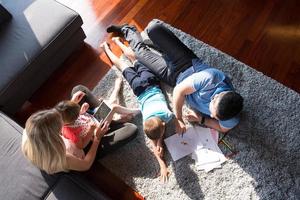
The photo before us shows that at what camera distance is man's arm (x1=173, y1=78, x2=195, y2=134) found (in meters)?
1.74

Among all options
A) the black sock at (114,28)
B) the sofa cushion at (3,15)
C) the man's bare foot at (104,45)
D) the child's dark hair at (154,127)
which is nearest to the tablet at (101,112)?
the child's dark hair at (154,127)

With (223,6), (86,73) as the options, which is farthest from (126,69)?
(223,6)

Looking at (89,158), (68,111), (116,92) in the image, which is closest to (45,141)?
(68,111)

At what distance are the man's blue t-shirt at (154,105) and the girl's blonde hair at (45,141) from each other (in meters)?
0.54

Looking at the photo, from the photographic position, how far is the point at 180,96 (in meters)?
1.76

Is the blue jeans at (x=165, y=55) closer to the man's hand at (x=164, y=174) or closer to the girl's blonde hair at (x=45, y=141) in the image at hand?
the man's hand at (x=164, y=174)

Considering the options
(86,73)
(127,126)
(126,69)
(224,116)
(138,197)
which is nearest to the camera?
(224,116)

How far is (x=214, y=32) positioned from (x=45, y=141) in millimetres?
1412

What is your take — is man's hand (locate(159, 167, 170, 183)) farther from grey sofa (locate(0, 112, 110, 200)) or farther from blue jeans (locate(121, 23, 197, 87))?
blue jeans (locate(121, 23, 197, 87))

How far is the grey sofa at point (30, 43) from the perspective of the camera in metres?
1.93

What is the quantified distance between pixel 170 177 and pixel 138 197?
0.21 meters

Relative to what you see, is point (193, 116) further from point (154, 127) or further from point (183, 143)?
point (154, 127)

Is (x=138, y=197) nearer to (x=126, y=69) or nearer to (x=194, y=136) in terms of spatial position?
(x=194, y=136)

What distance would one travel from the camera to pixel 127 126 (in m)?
1.89
